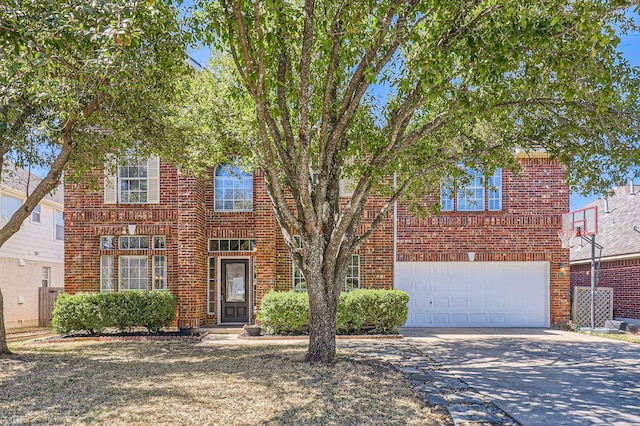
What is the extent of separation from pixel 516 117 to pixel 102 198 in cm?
1166

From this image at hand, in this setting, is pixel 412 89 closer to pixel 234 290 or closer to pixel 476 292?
pixel 476 292

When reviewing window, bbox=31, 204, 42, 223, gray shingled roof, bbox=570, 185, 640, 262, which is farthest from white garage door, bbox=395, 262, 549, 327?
window, bbox=31, 204, 42, 223

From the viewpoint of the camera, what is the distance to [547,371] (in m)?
8.63

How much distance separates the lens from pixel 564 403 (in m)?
6.55

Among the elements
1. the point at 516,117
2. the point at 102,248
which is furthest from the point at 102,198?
the point at 516,117

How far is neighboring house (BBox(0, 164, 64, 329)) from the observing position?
691 inches

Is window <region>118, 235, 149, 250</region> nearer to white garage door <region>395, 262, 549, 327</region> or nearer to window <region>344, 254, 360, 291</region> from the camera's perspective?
window <region>344, 254, 360, 291</region>

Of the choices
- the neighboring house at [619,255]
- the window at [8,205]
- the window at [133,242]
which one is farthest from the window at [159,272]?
the neighboring house at [619,255]

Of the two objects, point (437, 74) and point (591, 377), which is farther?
point (591, 377)

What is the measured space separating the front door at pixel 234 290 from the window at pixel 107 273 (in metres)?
3.19

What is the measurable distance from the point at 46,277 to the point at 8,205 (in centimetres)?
379

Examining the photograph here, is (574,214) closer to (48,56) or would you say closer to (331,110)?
(331,110)

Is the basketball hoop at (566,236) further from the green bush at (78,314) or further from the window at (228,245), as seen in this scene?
the green bush at (78,314)

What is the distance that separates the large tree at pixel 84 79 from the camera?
5.36 m
